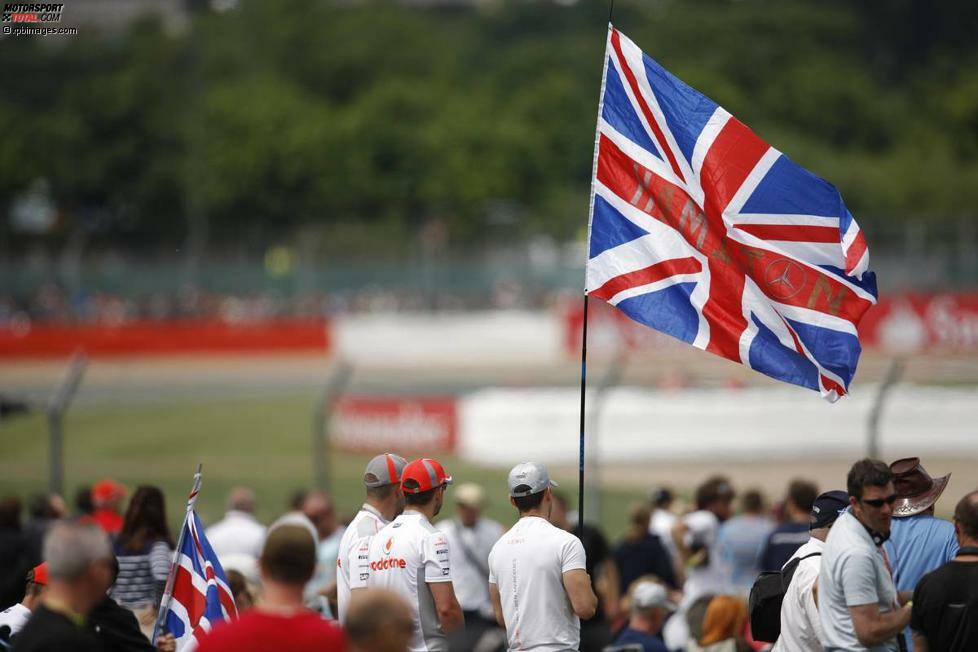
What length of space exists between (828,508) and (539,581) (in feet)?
4.28

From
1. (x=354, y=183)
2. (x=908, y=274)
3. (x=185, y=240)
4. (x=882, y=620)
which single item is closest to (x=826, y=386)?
Result: (x=882, y=620)

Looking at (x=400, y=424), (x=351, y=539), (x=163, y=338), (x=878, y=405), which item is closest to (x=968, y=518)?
(x=351, y=539)

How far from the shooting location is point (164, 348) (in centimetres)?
4156

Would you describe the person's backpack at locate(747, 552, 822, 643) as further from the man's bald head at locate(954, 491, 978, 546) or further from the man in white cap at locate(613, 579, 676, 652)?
the man in white cap at locate(613, 579, 676, 652)

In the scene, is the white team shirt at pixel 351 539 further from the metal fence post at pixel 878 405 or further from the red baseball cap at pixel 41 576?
the metal fence post at pixel 878 405

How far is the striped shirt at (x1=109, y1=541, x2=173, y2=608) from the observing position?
311 inches

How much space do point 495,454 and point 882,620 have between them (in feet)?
49.5

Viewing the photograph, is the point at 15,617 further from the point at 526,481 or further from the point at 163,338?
the point at 163,338

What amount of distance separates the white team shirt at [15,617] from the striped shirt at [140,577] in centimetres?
140

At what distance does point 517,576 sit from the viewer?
634 cm

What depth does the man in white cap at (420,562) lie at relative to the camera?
6.38 m

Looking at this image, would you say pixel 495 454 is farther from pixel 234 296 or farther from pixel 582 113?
pixel 582 113

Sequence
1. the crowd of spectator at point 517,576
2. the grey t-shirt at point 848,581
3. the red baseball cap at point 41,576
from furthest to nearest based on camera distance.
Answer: the red baseball cap at point 41,576, the grey t-shirt at point 848,581, the crowd of spectator at point 517,576

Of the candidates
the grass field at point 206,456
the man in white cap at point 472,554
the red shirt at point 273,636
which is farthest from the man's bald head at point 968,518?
the grass field at point 206,456
